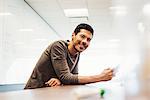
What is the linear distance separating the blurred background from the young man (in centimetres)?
29

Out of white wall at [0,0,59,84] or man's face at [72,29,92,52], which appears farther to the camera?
white wall at [0,0,59,84]

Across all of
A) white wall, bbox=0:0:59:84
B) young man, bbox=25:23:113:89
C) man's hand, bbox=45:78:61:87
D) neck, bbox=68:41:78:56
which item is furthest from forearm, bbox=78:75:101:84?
white wall, bbox=0:0:59:84

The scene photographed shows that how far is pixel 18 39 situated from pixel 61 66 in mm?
3033

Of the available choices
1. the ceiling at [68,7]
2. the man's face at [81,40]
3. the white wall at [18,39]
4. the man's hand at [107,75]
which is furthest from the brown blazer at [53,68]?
the ceiling at [68,7]

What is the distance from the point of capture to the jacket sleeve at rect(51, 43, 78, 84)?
1.99 m

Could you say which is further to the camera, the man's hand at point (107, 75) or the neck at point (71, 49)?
the neck at point (71, 49)

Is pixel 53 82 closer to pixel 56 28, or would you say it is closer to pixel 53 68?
pixel 53 68

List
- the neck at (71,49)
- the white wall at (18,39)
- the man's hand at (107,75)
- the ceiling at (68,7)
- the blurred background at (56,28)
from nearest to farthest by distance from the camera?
the blurred background at (56,28) → the man's hand at (107,75) → the neck at (71,49) → the white wall at (18,39) → the ceiling at (68,7)

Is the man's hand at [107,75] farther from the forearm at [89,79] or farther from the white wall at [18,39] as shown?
the white wall at [18,39]

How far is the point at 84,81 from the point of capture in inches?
80.1

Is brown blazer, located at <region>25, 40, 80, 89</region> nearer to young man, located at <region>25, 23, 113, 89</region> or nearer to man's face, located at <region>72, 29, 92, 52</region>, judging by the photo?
young man, located at <region>25, 23, 113, 89</region>

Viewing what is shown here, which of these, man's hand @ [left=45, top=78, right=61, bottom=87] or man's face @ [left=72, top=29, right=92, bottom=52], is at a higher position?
man's face @ [left=72, top=29, right=92, bottom=52]

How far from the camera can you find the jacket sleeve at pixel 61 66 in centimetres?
199

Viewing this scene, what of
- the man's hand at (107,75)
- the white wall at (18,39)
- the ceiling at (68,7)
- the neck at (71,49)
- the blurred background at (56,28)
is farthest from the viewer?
the ceiling at (68,7)
